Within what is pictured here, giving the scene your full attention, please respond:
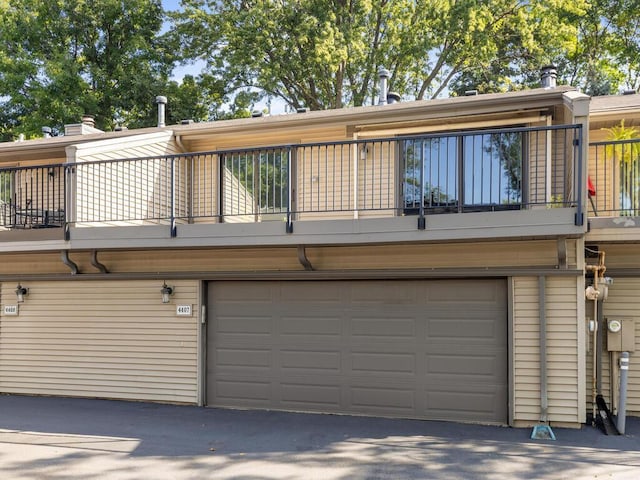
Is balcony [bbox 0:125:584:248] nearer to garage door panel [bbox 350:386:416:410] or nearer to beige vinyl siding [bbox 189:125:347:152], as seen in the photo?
beige vinyl siding [bbox 189:125:347:152]

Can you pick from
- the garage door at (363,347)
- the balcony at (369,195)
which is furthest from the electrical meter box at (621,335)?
the balcony at (369,195)

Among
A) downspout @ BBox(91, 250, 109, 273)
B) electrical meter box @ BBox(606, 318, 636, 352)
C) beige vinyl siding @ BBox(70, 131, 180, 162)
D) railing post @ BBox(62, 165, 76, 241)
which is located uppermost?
beige vinyl siding @ BBox(70, 131, 180, 162)

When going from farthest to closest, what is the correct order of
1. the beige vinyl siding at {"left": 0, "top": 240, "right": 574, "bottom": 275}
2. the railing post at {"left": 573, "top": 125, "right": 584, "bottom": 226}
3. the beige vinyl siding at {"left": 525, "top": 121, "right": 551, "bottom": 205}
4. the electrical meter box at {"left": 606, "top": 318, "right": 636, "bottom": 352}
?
1. the beige vinyl siding at {"left": 525, "top": 121, "right": 551, "bottom": 205}
2. the electrical meter box at {"left": 606, "top": 318, "right": 636, "bottom": 352}
3. the beige vinyl siding at {"left": 0, "top": 240, "right": 574, "bottom": 275}
4. the railing post at {"left": 573, "top": 125, "right": 584, "bottom": 226}

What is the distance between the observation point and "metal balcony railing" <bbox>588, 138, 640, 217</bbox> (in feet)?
23.9

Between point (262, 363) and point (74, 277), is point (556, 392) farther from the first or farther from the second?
point (74, 277)

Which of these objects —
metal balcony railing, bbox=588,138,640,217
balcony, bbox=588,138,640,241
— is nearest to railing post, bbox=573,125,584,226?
balcony, bbox=588,138,640,241

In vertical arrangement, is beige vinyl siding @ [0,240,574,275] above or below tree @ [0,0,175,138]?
below

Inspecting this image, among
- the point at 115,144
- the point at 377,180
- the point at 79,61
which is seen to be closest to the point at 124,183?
the point at 115,144

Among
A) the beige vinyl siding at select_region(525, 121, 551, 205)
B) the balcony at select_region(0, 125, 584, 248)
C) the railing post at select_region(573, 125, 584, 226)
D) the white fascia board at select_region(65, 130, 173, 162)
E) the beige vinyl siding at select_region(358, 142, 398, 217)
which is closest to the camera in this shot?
the railing post at select_region(573, 125, 584, 226)

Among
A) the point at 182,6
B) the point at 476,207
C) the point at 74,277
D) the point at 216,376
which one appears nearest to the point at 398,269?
the point at 476,207

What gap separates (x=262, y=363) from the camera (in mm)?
8203

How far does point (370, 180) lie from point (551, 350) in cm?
364

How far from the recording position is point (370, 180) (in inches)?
353

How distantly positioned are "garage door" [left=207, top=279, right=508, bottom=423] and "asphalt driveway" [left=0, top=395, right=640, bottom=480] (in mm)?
305
